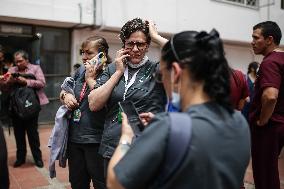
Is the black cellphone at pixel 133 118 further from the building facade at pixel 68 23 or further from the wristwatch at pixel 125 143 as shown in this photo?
the building facade at pixel 68 23

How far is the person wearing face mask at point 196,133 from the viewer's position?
1.23 meters

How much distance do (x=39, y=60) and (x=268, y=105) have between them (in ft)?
24.3

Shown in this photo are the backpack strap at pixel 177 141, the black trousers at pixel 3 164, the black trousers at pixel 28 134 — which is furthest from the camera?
the black trousers at pixel 28 134

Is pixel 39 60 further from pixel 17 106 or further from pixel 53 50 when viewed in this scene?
pixel 17 106

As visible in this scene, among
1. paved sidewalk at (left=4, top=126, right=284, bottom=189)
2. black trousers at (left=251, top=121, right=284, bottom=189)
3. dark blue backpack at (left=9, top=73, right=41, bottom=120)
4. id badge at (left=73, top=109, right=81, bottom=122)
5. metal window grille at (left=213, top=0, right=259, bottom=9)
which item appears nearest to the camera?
id badge at (left=73, top=109, right=81, bottom=122)

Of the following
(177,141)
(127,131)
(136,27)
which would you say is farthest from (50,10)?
(177,141)

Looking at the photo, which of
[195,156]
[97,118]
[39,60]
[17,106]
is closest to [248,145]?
[195,156]

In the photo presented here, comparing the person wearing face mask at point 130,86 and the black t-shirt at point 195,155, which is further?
the person wearing face mask at point 130,86

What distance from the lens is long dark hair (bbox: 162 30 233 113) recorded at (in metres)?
1.30

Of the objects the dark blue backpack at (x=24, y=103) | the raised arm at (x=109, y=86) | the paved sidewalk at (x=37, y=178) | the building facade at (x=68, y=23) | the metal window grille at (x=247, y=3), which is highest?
the metal window grille at (x=247, y=3)

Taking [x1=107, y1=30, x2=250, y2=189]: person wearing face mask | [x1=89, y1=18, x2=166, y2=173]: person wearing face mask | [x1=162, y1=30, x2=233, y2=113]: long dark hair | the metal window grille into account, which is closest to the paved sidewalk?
[x1=89, y1=18, x2=166, y2=173]: person wearing face mask

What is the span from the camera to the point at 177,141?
3.97 feet

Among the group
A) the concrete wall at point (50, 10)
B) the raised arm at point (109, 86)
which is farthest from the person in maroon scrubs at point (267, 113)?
the concrete wall at point (50, 10)

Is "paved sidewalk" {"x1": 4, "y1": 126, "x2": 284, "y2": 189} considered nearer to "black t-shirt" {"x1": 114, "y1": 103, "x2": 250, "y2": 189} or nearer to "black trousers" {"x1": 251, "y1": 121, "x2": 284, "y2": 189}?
"black trousers" {"x1": 251, "y1": 121, "x2": 284, "y2": 189}
